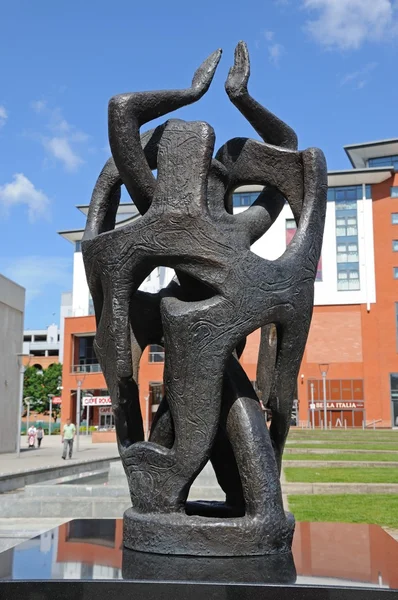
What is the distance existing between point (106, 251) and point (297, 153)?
76.4 inches

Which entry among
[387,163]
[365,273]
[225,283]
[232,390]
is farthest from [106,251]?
[387,163]

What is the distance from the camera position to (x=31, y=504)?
38.6 ft

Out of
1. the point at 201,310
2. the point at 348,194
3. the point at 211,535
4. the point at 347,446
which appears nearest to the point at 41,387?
the point at 348,194

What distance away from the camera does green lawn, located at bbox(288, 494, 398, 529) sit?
1015 centimetres

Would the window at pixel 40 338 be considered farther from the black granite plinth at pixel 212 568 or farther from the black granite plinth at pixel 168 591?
the black granite plinth at pixel 168 591

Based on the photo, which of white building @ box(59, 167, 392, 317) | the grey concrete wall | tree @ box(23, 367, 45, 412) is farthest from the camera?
tree @ box(23, 367, 45, 412)

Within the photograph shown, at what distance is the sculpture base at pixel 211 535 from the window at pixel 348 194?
4952 centimetres

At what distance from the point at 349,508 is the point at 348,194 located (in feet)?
145

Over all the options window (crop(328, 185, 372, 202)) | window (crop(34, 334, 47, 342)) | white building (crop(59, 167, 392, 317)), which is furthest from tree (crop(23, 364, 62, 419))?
window (crop(328, 185, 372, 202))

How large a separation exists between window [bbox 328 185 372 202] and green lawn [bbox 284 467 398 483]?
37.4m

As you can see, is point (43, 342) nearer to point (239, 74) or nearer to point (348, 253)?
point (348, 253)

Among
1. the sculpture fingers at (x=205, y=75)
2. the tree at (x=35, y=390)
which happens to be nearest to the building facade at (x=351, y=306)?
the tree at (x=35, y=390)

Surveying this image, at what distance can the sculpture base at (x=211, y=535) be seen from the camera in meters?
4.95

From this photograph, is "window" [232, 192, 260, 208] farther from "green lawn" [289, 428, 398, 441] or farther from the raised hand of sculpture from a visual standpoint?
the raised hand of sculpture
